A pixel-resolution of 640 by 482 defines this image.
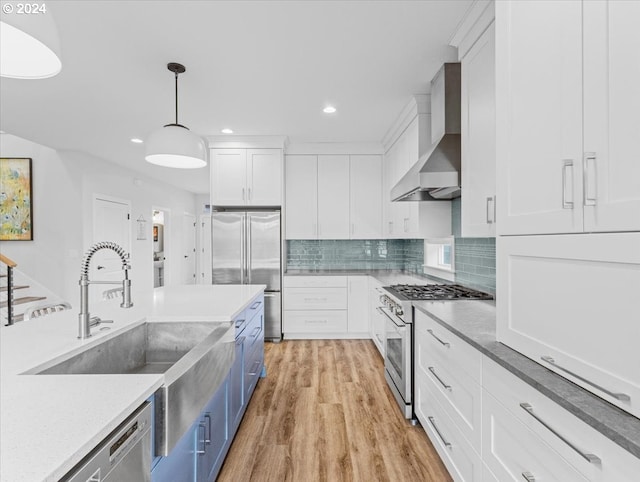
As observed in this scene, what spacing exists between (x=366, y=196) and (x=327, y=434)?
312 centimetres

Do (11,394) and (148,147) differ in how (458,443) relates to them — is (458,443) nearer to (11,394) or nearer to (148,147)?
(11,394)

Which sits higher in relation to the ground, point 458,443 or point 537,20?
point 537,20

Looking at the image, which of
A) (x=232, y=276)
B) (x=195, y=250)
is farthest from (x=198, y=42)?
(x=195, y=250)

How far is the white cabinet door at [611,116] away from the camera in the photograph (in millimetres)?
781

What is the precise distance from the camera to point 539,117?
3.66ft

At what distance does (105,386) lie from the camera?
970 mm

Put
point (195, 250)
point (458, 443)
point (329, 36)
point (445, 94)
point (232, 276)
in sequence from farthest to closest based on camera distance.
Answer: point (195, 250) → point (232, 276) → point (445, 94) → point (329, 36) → point (458, 443)

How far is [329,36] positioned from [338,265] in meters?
3.23

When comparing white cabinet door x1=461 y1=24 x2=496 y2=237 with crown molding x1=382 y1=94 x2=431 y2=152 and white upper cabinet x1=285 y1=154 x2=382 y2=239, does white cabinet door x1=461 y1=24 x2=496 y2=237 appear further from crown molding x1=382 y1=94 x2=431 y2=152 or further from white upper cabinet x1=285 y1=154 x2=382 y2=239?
white upper cabinet x1=285 y1=154 x2=382 y2=239

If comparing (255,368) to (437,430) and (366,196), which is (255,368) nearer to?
(437,430)

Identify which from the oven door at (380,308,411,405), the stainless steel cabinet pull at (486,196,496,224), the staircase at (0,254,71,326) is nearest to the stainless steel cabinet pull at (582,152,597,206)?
the stainless steel cabinet pull at (486,196,496,224)

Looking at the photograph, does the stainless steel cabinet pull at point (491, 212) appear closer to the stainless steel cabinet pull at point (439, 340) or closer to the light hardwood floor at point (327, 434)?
the stainless steel cabinet pull at point (439, 340)

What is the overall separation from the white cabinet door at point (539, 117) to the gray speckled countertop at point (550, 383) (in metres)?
0.46

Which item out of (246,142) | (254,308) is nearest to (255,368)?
(254,308)
